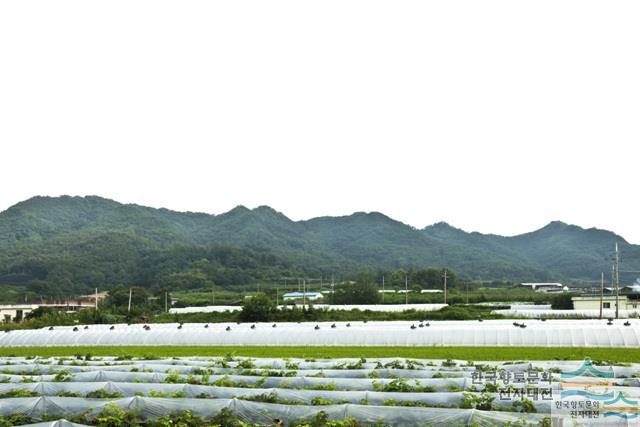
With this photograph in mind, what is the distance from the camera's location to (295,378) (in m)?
12.9

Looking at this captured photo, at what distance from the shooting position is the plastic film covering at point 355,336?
80.6 feet

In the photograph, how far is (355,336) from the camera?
27609 mm

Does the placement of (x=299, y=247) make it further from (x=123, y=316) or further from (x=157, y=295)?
(x=123, y=316)

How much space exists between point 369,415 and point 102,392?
5241 mm

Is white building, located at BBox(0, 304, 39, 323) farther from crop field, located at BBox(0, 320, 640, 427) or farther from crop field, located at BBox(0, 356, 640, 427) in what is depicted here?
crop field, located at BBox(0, 356, 640, 427)

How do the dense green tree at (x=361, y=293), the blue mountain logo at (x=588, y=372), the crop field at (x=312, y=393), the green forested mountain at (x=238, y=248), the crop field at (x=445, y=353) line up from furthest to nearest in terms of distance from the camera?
1. the green forested mountain at (x=238, y=248)
2. the dense green tree at (x=361, y=293)
3. the crop field at (x=445, y=353)
4. the blue mountain logo at (x=588, y=372)
5. the crop field at (x=312, y=393)

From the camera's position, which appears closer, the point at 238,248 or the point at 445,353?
the point at 445,353

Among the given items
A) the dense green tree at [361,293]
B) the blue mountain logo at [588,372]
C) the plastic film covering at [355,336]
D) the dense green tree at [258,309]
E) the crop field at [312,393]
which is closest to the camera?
the crop field at [312,393]

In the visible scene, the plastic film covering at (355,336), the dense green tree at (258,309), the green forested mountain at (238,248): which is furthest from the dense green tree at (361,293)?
the plastic film covering at (355,336)

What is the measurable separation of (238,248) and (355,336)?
6664cm

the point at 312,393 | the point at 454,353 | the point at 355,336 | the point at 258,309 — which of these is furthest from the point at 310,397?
the point at 258,309

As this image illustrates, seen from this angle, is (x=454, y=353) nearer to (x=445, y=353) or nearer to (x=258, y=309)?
(x=445, y=353)

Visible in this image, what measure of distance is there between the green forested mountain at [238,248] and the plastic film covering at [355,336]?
48.1 metres

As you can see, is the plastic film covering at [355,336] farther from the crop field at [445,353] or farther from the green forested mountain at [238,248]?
the green forested mountain at [238,248]
